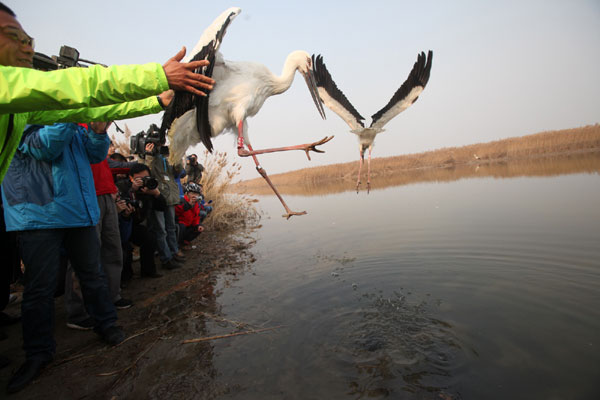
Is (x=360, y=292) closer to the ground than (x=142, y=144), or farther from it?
closer to the ground

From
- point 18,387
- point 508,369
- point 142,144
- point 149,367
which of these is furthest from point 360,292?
point 142,144

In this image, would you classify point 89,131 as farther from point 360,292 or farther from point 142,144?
point 360,292

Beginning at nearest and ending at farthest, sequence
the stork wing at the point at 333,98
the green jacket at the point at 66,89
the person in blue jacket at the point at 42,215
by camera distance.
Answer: the green jacket at the point at 66,89 → the person in blue jacket at the point at 42,215 → the stork wing at the point at 333,98

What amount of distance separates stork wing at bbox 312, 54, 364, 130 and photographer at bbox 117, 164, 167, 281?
3.12 meters

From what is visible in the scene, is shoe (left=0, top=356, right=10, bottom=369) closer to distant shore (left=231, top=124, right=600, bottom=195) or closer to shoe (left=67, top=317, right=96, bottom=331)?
shoe (left=67, top=317, right=96, bottom=331)

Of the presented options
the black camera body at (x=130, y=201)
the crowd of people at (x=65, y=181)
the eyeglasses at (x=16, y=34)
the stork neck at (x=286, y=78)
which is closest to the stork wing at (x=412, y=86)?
the stork neck at (x=286, y=78)

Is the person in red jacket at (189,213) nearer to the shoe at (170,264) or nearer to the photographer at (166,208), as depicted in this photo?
the photographer at (166,208)

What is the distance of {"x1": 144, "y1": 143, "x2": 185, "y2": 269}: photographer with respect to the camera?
13.6 ft

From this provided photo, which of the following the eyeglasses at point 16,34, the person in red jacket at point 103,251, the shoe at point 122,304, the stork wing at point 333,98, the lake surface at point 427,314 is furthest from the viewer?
the stork wing at point 333,98

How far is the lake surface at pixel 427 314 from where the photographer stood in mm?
1665

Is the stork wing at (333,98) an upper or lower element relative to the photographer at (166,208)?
upper

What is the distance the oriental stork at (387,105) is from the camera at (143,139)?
2753mm

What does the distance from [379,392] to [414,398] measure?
179 mm

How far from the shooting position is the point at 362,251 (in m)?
4.62
